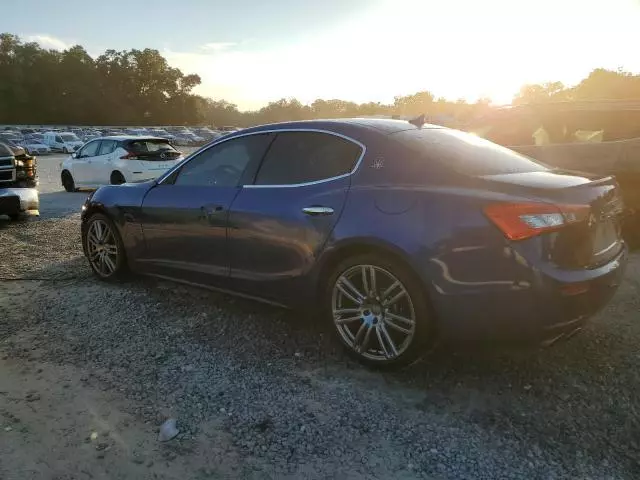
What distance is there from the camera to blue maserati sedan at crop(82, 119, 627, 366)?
2.88 m

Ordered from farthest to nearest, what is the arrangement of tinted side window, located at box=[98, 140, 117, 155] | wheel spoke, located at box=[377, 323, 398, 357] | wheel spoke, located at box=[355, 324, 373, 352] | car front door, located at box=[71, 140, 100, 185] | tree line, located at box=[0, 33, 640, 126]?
tree line, located at box=[0, 33, 640, 126]
car front door, located at box=[71, 140, 100, 185]
tinted side window, located at box=[98, 140, 117, 155]
wheel spoke, located at box=[355, 324, 373, 352]
wheel spoke, located at box=[377, 323, 398, 357]

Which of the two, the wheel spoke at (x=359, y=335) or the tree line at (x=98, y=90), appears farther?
the tree line at (x=98, y=90)

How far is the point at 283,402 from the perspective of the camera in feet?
10.2

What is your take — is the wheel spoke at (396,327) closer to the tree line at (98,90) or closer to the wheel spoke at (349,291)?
the wheel spoke at (349,291)

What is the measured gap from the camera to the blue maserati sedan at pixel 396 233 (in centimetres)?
288

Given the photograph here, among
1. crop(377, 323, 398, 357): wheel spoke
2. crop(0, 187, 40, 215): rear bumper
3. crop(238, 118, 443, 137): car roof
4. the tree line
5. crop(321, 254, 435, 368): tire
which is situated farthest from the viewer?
the tree line

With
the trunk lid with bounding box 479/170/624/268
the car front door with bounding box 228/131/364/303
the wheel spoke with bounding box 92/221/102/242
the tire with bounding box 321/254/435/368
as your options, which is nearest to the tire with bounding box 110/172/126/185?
the wheel spoke with bounding box 92/221/102/242

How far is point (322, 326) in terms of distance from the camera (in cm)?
415

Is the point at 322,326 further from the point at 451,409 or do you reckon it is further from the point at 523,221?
the point at 523,221

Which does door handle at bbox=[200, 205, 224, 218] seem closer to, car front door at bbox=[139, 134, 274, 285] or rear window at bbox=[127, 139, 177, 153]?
car front door at bbox=[139, 134, 274, 285]

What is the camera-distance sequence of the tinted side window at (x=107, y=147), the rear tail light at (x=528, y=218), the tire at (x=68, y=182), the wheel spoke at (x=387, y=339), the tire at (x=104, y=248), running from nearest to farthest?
the rear tail light at (x=528, y=218)
the wheel spoke at (x=387, y=339)
the tire at (x=104, y=248)
the tinted side window at (x=107, y=147)
the tire at (x=68, y=182)

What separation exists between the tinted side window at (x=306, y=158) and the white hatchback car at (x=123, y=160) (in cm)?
930

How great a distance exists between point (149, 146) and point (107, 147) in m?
1.20

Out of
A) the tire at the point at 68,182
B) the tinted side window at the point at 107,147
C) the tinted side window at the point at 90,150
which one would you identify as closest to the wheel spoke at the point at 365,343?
the tinted side window at the point at 107,147
